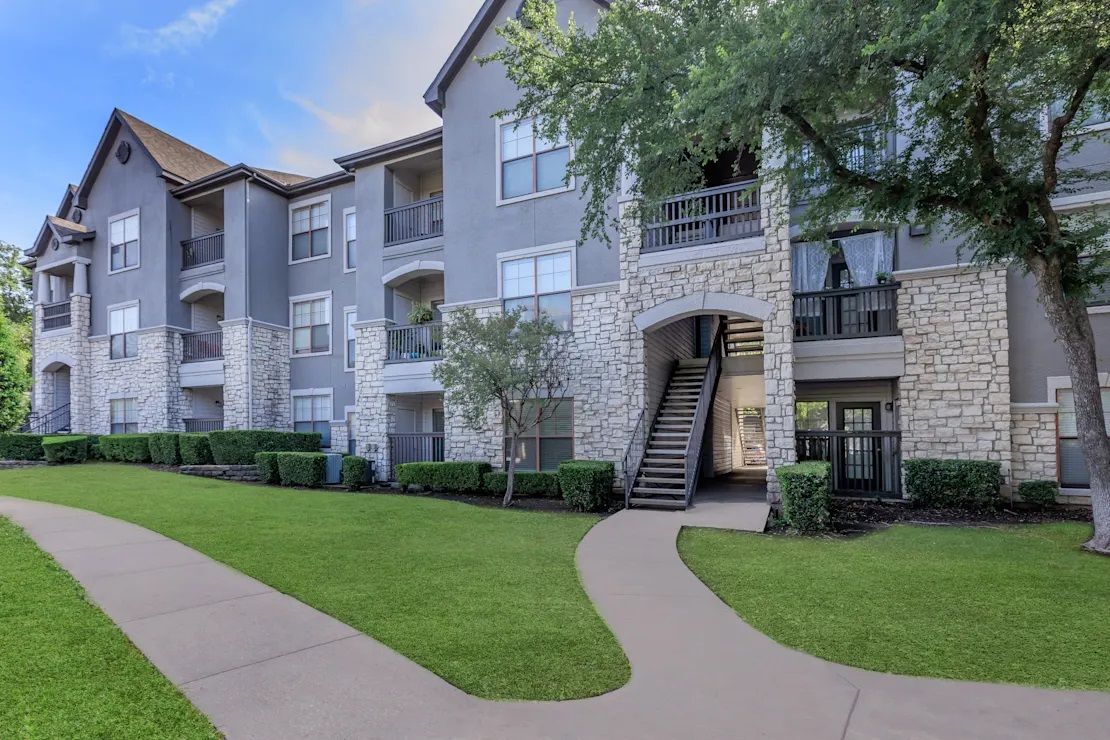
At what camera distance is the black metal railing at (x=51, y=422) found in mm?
23859

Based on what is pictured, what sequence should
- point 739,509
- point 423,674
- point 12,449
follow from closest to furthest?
1. point 423,674
2. point 739,509
3. point 12,449

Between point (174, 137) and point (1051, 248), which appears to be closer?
point (1051, 248)

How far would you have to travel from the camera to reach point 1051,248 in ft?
26.6

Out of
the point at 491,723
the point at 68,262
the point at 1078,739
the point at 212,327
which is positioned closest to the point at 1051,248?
the point at 1078,739

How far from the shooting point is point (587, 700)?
3805mm

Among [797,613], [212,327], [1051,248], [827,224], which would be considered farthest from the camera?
[212,327]

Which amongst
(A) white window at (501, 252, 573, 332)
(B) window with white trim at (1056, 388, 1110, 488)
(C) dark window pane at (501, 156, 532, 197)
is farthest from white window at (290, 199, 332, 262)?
(B) window with white trim at (1056, 388, 1110, 488)

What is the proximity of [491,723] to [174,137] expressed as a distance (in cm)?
2816

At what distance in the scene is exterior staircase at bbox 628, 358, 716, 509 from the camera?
11.6 m

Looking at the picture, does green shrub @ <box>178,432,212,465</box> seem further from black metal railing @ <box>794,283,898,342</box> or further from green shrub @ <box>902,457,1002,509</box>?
green shrub @ <box>902,457,1002,509</box>

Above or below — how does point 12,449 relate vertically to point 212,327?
below

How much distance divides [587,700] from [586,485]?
7825mm

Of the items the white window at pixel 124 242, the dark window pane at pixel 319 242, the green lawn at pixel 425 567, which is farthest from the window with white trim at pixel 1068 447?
the white window at pixel 124 242

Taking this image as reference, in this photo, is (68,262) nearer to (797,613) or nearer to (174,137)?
(174,137)
